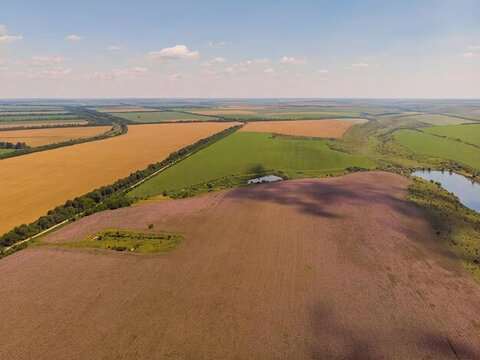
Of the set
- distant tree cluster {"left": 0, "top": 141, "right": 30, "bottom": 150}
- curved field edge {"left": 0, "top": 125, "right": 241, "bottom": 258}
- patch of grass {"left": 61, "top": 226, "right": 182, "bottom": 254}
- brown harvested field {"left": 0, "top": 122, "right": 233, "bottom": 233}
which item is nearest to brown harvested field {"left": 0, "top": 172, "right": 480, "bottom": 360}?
patch of grass {"left": 61, "top": 226, "right": 182, "bottom": 254}

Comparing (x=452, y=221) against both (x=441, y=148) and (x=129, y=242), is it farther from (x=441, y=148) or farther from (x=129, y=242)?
(x=441, y=148)

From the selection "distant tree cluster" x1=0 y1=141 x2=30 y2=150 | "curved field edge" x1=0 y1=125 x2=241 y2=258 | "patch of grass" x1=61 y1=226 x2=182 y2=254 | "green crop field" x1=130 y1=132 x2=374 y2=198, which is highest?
"distant tree cluster" x1=0 y1=141 x2=30 y2=150

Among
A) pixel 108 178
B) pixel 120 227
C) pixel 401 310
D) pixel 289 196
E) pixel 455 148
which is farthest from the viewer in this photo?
pixel 455 148

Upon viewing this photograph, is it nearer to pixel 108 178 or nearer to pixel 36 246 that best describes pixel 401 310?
pixel 36 246

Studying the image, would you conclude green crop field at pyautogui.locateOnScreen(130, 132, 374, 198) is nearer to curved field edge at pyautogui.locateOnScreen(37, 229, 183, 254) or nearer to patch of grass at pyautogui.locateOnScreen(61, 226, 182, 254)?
curved field edge at pyautogui.locateOnScreen(37, 229, 183, 254)

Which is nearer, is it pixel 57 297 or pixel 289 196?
pixel 57 297

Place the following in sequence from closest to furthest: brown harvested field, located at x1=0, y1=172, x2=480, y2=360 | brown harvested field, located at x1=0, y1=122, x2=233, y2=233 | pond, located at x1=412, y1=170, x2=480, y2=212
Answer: brown harvested field, located at x1=0, y1=172, x2=480, y2=360 → brown harvested field, located at x1=0, y1=122, x2=233, y2=233 → pond, located at x1=412, y1=170, x2=480, y2=212

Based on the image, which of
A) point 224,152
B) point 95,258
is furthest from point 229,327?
point 224,152
